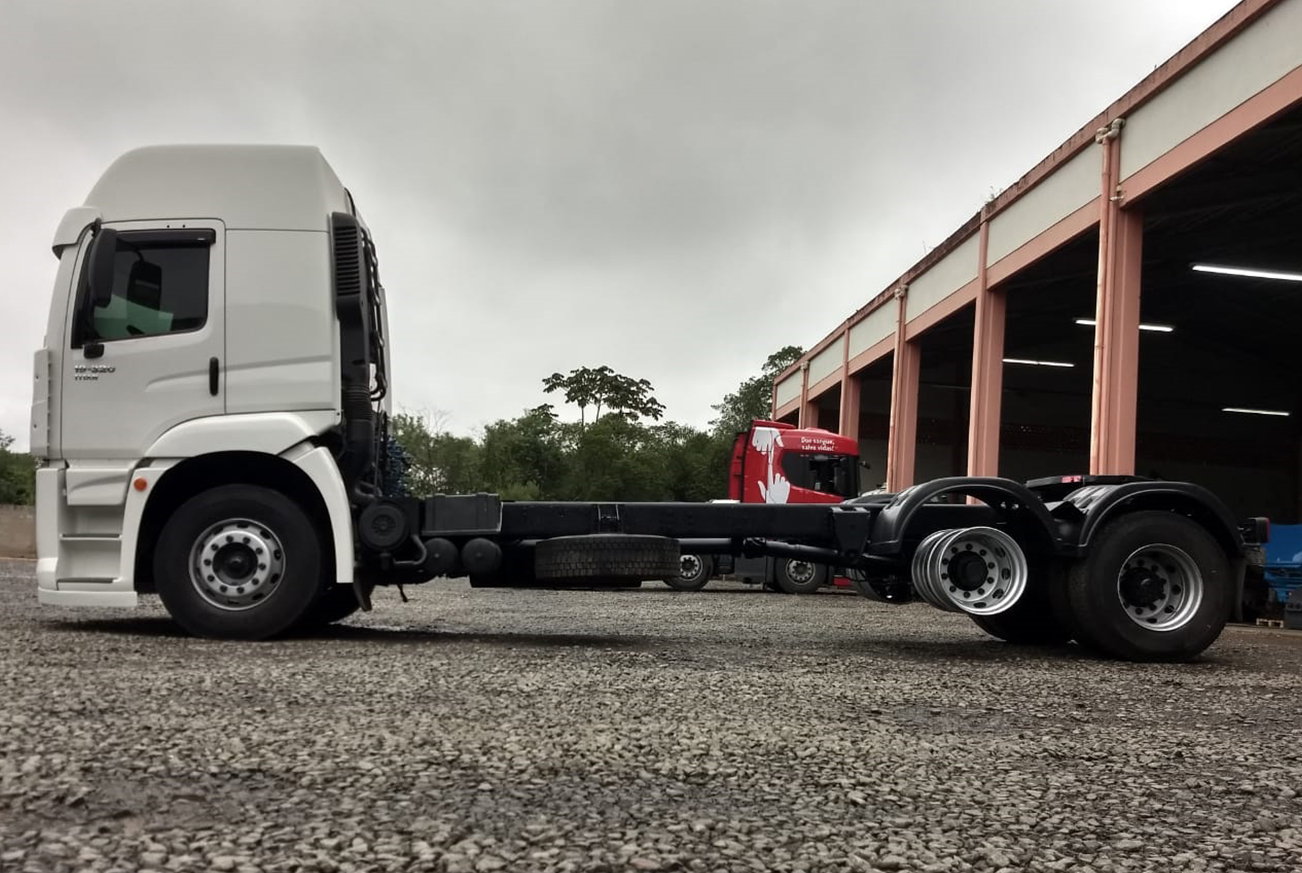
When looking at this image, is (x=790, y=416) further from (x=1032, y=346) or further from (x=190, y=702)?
(x=190, y=702)

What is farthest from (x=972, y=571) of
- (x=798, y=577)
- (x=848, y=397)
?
(x=848, y=397)

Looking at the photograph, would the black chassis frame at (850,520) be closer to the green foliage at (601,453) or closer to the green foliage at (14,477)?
the green foliage at (601,453)

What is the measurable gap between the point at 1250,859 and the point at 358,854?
85.2 inches

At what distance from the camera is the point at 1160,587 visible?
664 cm

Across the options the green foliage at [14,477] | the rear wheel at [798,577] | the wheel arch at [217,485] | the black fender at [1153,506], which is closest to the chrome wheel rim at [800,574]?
the rear wheel at [798,577]

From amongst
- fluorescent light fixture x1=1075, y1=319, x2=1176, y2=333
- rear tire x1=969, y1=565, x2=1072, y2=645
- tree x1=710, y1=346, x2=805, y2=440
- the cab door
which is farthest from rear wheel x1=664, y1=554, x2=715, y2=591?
tree x1=710, y1=346, x2=805, y2=440

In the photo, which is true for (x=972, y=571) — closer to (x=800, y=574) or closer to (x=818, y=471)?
(x=800, y=574)

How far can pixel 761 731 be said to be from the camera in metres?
3.69

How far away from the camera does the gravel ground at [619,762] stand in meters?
2.36

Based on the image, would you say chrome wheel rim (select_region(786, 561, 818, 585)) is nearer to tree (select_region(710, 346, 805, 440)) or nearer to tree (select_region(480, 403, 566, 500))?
tree (select_region(480, 403, 566, 500))

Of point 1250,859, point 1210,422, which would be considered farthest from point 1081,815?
point 1210,422

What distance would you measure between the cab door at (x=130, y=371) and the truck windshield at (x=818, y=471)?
12599mm

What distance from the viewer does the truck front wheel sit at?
20.2ft

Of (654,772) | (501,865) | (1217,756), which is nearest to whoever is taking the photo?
(501,865)
